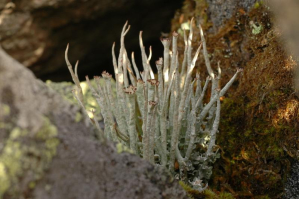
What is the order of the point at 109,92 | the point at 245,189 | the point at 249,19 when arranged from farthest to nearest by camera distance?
the point at 249,19 → the point at 245,189 → the point at 109,92

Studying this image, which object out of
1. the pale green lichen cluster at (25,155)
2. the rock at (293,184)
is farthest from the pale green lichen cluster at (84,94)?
the pale green lichen cluster at (25,155)

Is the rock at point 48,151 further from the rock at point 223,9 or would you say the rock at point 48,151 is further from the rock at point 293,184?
the rock at point 223,9

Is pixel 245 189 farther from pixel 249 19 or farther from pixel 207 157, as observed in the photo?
pixel 249 19

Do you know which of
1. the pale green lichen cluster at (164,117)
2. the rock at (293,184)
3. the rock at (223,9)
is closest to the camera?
the pale green lichen cluster at (164,117)

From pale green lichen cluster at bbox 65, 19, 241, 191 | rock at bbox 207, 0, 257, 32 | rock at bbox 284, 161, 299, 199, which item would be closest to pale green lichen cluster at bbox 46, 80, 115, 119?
pale green lichen cluster at bbox 65, 19, 241, 191

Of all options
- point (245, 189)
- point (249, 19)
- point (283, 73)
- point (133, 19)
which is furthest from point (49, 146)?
point (133, 19)

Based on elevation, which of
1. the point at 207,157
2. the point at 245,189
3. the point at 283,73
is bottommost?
the point at 245,189

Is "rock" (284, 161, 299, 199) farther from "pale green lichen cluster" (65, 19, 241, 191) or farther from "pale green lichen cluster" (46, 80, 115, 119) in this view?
"pale green lichen cluster" (46, 80, 115, 119)

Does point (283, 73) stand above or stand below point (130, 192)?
above
